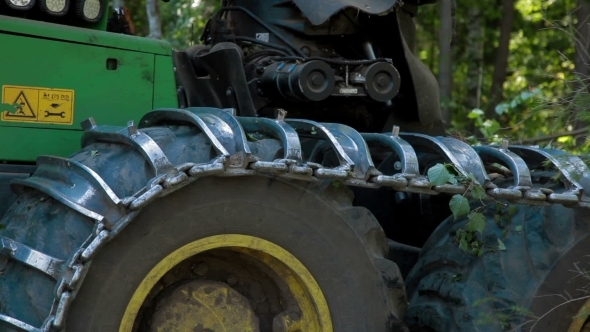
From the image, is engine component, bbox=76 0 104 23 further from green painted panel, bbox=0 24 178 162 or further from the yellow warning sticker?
the yellow warning sticker

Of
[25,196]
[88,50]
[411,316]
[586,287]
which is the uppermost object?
[88,50]

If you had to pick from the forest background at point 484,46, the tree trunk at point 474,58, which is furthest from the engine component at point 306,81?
the tree trunk at point 474,58

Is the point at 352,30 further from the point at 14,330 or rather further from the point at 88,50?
the point at 14,330

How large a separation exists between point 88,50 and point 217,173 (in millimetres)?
969

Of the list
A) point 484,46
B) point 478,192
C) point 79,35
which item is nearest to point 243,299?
point 478,192

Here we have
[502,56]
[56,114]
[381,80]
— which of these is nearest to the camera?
[56,114]

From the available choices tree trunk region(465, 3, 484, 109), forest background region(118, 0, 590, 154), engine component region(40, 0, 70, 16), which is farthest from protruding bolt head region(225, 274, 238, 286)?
tree trunk region(465, 3, 484, 109)

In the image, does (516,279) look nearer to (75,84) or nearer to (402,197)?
(402,197)

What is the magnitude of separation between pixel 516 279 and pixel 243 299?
46.5 inches

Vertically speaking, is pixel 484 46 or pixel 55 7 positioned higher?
pixel 55 7

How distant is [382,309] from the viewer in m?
3.67

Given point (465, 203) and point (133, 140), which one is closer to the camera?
point (133, 140)

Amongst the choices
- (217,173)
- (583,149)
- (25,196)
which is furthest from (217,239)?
(583,149)

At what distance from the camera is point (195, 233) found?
3312mm
